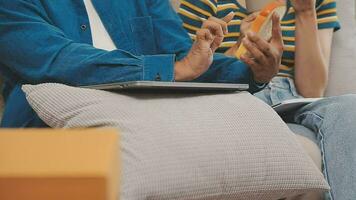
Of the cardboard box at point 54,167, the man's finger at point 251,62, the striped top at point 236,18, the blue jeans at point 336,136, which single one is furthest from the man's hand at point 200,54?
the cardboard box at point 54,167

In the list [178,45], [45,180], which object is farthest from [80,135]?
[178,45]

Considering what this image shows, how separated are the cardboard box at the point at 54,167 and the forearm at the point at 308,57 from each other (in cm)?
120

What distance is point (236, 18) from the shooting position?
1463 millimetres

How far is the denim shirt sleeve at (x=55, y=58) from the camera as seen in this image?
0.91 metres

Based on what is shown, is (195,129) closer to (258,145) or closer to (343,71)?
(258,145)

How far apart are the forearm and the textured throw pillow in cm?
58

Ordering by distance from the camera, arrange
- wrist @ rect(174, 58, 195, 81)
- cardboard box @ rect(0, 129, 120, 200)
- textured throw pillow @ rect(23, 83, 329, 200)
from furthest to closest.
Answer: wrist @ rect(174, 58, 195, 81), textured throw pillow @ rect(23, 83, 329, 200), cardboard box @ rect(0, 129, 120, 200)

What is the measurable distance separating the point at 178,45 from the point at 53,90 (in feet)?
1.58

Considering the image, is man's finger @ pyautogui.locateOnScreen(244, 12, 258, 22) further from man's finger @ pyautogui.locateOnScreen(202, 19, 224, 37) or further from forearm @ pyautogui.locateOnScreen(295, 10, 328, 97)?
man's finger @ pyautogui.locateOnScreen(202, 19, 224, 37)

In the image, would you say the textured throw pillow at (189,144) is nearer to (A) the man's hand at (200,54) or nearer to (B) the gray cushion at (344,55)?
(A) the man's hand at (200,54)

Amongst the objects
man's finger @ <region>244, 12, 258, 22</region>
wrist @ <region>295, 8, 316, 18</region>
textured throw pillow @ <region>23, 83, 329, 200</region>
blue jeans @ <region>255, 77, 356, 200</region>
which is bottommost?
blue jeans @ <region>255, 77, 356, 200</region>

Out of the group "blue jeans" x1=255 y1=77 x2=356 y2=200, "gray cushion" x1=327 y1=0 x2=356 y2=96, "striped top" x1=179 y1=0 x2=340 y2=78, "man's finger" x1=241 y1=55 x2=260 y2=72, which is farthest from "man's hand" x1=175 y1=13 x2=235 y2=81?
"gray cushion" x1=327 y1=0 x2=356 y2=96

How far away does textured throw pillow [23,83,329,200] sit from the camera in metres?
0.69

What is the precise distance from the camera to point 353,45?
5.00 feet
